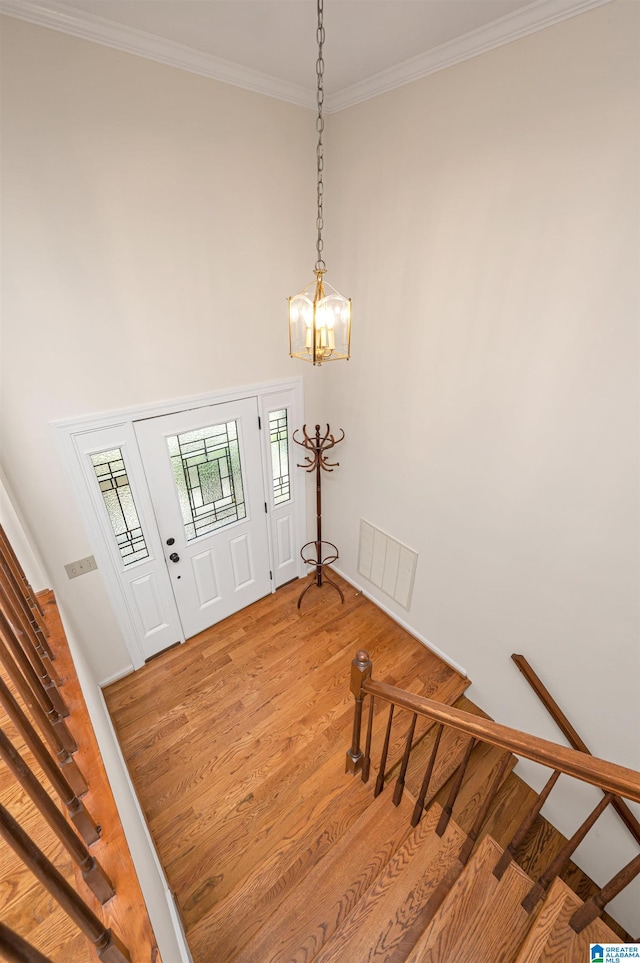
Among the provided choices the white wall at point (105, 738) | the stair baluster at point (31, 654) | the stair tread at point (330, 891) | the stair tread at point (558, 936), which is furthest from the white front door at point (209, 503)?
the stair tread at point (558, 936)

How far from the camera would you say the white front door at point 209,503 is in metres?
2.87

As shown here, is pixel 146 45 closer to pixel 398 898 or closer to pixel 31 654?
pixel 31 654

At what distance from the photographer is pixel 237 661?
3277mm

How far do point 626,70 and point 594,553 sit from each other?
2087mm

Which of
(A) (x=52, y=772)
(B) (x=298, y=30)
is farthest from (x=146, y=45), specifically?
(A) (x=52, y=772)

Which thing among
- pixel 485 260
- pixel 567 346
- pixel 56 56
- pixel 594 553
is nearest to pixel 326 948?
pixel 594 553

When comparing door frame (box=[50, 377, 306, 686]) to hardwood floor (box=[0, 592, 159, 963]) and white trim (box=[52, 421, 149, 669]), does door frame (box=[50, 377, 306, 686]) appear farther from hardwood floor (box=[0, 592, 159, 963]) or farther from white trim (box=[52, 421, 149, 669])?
hardwood floor (box=[0, 592, 159, 963])

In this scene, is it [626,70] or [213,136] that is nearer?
[626,70]

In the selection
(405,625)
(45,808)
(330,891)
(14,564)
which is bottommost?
(405,625)

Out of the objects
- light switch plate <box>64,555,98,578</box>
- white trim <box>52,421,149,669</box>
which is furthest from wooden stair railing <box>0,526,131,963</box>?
light switch plate <box>64,555,98,578</box>

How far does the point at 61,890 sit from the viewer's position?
2.33 feet

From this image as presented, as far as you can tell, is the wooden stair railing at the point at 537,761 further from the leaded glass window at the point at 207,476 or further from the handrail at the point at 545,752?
the leaded glass window at the point at 207,476

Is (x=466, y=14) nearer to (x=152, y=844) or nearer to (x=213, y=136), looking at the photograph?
(x=213, y=136)

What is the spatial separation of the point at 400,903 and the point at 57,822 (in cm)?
168
